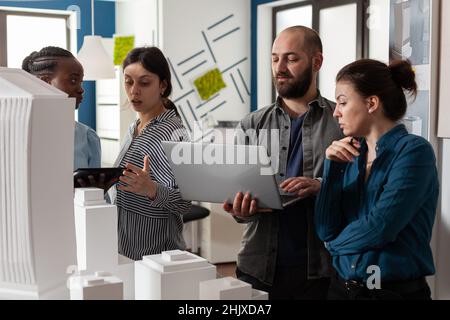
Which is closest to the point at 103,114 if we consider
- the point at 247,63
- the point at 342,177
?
the point at 247,63

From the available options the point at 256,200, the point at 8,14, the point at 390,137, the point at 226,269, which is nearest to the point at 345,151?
the point at 390,137

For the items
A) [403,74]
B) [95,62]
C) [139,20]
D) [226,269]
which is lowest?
[226,269]

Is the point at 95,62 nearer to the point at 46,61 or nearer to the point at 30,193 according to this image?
the point at 46,61

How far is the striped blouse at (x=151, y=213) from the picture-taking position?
5.79ft

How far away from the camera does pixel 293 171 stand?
5.99 ft

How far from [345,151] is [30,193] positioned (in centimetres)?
→ 81

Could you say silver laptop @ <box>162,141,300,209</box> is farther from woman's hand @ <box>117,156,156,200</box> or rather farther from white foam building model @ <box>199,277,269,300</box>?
white foam building model @ <box>199,277,269,300</box>

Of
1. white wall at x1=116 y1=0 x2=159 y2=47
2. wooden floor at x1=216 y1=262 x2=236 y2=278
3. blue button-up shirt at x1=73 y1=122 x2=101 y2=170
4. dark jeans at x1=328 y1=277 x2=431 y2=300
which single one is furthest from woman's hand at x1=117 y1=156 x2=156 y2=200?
white wall at x1=116 y1=0 x2=159 y2=47

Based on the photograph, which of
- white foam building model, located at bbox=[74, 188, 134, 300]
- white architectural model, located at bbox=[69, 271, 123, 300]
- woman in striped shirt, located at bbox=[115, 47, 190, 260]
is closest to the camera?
white architectural model, located at bbox=[69, 271, 123, 300]

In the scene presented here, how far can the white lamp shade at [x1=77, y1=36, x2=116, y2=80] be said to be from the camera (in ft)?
12.6

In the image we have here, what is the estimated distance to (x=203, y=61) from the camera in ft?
16.9

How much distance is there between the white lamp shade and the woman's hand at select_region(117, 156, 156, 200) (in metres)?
2.30
